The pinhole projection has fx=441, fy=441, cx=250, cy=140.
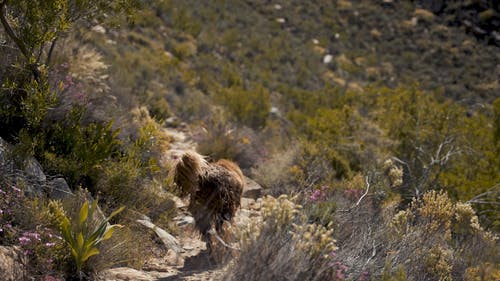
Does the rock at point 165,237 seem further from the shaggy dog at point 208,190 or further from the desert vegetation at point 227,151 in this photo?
the shaggy dog at point 208,190

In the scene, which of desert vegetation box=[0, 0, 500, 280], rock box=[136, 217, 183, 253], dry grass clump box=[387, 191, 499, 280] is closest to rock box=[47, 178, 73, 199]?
desert vegetation box=[0, 0, 500, 280]

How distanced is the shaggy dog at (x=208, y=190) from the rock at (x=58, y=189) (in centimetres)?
121

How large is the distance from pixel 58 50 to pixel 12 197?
500 cm

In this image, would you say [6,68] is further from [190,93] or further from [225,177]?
[190,93]

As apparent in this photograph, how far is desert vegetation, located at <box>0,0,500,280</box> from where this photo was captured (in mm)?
3939

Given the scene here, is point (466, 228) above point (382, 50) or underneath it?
above

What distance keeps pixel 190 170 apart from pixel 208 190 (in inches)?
12.1

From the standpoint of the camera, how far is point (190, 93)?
13.1 m

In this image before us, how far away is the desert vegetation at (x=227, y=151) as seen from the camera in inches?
155

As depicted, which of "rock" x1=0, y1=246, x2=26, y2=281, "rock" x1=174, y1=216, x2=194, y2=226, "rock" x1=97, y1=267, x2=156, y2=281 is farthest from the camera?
"rock" x1=174, y1=216, x2=194, y2=226

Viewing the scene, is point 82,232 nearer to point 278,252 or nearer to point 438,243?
point 278,252

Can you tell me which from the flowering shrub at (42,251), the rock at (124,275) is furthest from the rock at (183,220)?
the flowering shrub at (42,251)

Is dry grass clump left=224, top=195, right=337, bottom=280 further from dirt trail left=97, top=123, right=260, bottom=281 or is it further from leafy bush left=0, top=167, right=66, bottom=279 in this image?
leafy bush left=0, top=167, right=66, bottom=279

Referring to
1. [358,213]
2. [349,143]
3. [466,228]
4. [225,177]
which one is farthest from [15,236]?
[349,143]
